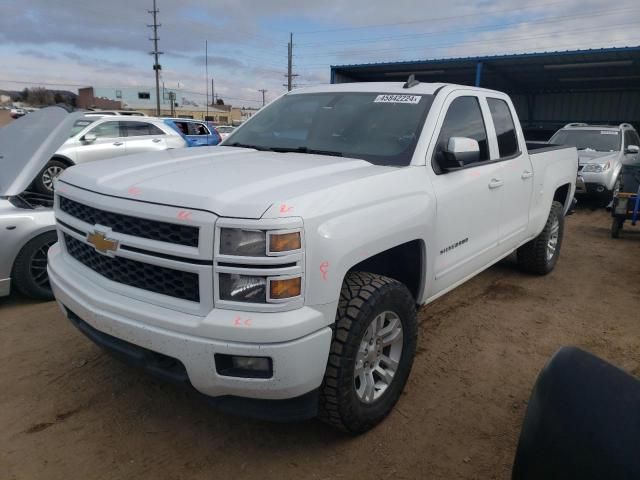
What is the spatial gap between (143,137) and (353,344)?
11.5m

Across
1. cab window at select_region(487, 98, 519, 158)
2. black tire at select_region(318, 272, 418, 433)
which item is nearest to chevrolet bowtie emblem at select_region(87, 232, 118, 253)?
black tire at select_region(318, 272, 418, 433)

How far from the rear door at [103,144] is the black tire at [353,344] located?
10.4 metres

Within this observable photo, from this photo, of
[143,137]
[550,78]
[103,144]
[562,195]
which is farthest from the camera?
[550,78]

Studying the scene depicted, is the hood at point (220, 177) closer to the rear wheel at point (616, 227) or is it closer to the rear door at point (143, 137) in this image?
the rear wheel at point (616, 227)

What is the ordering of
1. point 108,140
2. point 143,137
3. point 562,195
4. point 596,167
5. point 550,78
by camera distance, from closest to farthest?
point 562,195, point 596,167, point 108,140, point 143,137, point 550,78

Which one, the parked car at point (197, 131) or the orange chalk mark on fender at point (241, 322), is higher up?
the parked car at point (197, 131)

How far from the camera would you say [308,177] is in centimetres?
268

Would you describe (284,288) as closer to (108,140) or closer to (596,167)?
(596,167)

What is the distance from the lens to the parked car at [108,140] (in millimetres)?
11102

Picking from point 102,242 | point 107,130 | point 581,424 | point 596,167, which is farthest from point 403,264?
point 107,130

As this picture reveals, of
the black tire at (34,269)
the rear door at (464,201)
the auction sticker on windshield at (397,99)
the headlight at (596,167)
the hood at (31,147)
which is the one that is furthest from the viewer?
the headlight at (596,167)

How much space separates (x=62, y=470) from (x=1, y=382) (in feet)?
3.75

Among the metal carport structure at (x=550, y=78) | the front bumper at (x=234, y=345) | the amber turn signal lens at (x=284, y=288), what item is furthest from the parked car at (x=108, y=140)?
the amber turn signal lens at (x=284, y=288)

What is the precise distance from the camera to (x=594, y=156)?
10.8 meters
